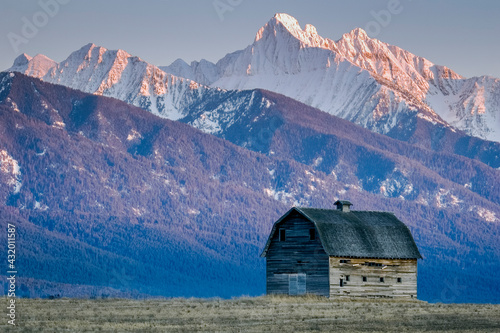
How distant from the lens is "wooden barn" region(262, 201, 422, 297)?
9650 centimetres

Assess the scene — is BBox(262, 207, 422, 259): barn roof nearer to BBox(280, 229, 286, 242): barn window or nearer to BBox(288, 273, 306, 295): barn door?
BBox(280, 229, 286, 242): barn window

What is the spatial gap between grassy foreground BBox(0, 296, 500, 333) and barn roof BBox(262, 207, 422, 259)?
1152 centimetres

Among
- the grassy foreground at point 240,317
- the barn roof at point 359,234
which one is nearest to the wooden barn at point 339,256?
the barn roof at point 359,234

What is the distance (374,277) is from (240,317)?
3051 centimetres

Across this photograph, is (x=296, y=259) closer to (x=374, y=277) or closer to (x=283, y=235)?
(x=283, y=235)

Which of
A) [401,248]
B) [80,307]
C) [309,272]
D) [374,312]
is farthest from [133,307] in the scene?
[401,248]

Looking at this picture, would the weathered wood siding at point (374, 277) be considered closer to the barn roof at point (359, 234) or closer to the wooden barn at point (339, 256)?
the wooden barn at point (339, 256)

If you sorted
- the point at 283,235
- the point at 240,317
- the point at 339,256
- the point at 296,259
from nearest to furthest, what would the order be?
the point at 240,317 → the point at 339,256 → the point at 296,259 → the point at 283,235

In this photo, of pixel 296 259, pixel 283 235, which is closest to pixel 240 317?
pixel 296 259

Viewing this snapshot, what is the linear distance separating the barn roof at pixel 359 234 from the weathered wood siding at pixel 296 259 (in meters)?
0.67

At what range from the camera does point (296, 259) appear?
323ft

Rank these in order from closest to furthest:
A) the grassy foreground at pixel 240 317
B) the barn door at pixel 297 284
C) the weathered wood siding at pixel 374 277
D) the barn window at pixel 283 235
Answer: the grassy foreground at pixel 240 317
the weathered wood siding at pixel 374 277
the barn door at pixel 297 284
the barn window at pixel 283 235

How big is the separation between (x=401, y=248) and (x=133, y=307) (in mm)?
30130

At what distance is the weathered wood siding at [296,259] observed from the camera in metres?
96.4
